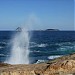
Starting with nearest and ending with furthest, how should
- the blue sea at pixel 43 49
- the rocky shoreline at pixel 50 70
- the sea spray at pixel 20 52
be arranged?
the rocky shoreline at pixel 50 70
the sea spray at pixel 20 52
the blue sea at pixel 43 49

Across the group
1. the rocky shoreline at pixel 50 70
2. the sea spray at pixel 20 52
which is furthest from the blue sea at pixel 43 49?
the rocky shoreline at pixel 50 70

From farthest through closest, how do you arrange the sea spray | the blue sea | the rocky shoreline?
the blue sea, the sea spray, the rocky shoreline

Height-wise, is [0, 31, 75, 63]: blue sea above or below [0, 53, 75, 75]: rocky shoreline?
above

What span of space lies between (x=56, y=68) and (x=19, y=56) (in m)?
31.5

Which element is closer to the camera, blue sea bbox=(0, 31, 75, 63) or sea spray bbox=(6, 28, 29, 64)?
sea spray bbox=(6, 28, 29, 64)

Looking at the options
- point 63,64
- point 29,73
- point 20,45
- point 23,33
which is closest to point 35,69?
point 29,73

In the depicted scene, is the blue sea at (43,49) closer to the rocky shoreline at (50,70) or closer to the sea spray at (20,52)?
the sea spray at (20,52)

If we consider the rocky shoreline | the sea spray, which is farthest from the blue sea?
the rocky shoreline

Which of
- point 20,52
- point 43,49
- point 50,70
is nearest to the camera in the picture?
point 50,70

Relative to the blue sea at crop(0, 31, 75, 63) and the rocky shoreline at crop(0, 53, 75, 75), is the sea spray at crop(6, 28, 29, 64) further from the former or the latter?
the rocky shoreline at crop(0, 53, 75, 75)

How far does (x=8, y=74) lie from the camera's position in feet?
63.2

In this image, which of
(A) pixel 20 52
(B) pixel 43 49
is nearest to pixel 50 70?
(A) pixel 20 52

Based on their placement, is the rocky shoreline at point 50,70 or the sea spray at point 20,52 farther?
the sea spray at point 20,52

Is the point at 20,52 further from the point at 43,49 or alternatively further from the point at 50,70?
the point at 50,70
